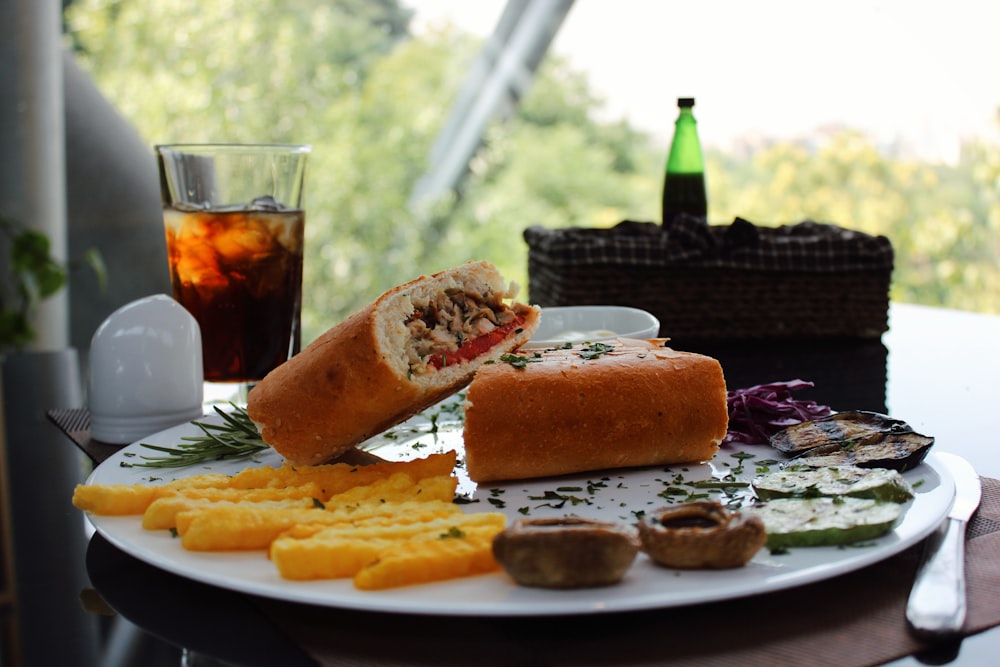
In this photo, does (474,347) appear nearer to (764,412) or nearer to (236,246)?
(764,412)

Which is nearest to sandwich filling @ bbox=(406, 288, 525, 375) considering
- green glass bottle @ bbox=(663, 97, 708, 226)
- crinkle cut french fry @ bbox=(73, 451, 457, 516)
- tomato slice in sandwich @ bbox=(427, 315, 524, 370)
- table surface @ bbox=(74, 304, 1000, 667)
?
tomato slice in sandwich @ bbox=(427, 315, 524, 370)

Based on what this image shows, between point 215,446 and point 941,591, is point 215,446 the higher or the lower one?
the lower one

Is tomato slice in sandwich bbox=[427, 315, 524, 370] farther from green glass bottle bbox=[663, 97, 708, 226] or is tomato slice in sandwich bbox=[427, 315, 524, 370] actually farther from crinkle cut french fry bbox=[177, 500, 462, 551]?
green glass bottle bbox=[663, 97, 708, 226]

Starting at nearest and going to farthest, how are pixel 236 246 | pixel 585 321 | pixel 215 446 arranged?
pixel 215 446
pixel 236 246
pixel 585 321

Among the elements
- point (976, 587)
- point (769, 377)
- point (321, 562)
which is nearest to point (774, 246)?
point (769, 377)

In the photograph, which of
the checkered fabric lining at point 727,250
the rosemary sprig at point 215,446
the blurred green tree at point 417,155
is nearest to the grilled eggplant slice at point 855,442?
the rosemary sprig at point 215,446

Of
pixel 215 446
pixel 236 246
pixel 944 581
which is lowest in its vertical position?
pixel 215 446

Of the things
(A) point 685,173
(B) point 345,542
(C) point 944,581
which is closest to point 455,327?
(B) point 345,542
